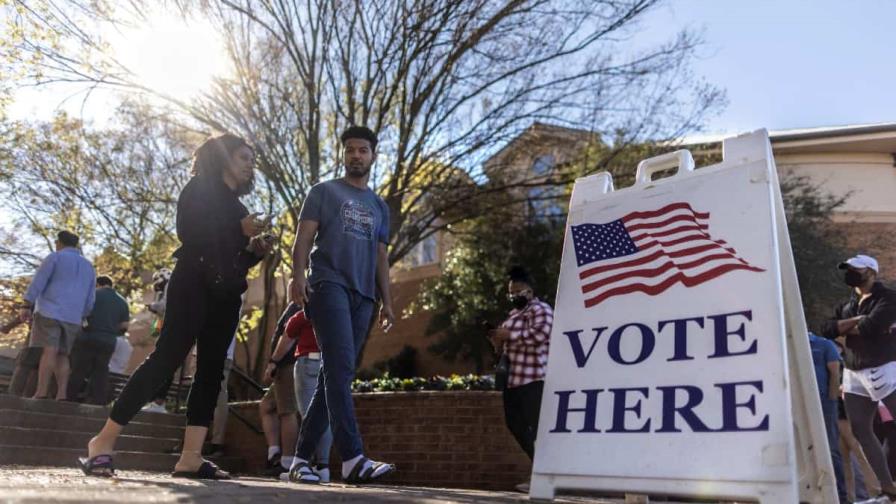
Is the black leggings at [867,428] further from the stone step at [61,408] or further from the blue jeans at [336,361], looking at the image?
the stone step at [61,408]

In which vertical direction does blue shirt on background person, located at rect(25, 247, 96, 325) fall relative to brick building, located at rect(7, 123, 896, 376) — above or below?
below

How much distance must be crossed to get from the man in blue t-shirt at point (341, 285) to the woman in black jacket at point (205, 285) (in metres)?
0.35

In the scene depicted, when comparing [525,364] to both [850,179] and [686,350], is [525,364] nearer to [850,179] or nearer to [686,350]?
[686,350]

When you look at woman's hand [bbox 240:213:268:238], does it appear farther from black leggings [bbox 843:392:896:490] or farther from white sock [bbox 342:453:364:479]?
black leggings [bbox 843:392:896:490]

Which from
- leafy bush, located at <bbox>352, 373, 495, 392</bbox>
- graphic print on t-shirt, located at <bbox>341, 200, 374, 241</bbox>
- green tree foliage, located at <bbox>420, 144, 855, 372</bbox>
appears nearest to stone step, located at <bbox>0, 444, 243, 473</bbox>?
leafy bush, located at <bbox>352, 373, 495, 392</bbox>

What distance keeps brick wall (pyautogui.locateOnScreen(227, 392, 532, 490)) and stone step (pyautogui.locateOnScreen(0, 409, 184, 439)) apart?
1092 mm

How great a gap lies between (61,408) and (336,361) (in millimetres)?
5319

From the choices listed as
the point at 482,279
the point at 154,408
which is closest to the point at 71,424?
the point at 154,408

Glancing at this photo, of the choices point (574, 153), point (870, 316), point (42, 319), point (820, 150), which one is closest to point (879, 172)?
point (820, 150)

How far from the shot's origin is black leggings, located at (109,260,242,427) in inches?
174

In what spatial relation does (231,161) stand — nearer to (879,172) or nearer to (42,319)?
(42,319)

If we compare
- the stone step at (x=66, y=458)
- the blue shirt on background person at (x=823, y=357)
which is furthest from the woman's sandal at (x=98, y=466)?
the blue shirt on background person at (x=823, y=357)

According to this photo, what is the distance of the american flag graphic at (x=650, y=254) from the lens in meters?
3.46

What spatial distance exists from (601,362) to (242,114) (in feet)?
32.9
